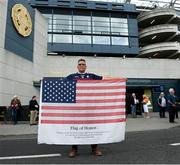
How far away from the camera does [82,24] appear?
2169 inches

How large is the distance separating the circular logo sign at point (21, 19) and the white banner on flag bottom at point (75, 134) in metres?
20.2

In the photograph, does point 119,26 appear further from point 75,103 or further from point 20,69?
point 75,103

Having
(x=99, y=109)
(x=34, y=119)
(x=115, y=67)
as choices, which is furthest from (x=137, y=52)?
→ (x=99, y=109)

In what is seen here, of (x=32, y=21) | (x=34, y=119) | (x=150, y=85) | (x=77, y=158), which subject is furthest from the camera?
(x=150, y=85)

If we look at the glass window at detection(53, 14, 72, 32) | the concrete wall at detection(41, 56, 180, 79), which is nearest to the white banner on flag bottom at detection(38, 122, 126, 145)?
the concrete wall at detection(41, 56, 180, 79)

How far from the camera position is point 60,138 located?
6383 mm

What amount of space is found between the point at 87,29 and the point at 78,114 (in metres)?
49.6

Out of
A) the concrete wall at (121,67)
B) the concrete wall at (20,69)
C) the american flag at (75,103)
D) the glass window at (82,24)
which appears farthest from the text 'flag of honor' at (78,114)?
the glass window at (82,24)

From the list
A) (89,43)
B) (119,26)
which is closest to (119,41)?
(119,26)

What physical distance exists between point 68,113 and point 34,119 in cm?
1189

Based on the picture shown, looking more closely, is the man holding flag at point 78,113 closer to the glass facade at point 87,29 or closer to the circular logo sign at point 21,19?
the circular logo sign at point 21,19

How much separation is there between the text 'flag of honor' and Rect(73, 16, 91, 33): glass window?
49114 mm

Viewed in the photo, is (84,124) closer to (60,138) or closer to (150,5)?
(60,138)

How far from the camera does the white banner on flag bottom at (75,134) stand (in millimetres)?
6367
